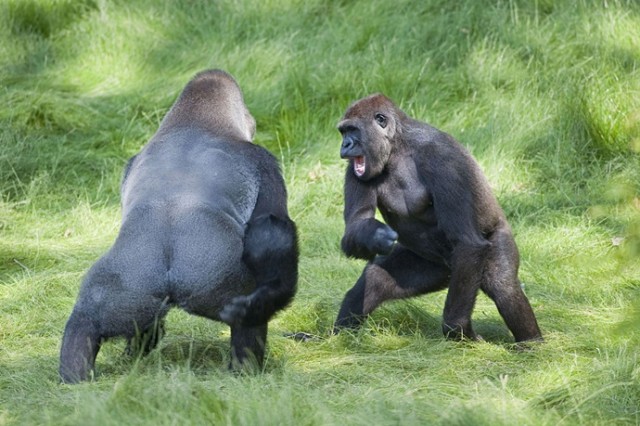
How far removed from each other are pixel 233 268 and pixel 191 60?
455cm

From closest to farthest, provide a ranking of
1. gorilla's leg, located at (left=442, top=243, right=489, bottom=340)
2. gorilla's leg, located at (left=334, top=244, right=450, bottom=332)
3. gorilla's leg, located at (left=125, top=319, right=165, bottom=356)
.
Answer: gorilla's leg, located at (left=125, top=319, right=165, bottom=356) → gorilla's leg, located at (left=442, top=243, right=489, bottom=340) → gorilla's leg, located at (left=334, top=244, right=450, bottom=332)

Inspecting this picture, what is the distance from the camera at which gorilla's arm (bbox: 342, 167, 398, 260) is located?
166 inches

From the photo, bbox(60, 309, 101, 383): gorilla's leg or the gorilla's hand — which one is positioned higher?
the gorilla's hand

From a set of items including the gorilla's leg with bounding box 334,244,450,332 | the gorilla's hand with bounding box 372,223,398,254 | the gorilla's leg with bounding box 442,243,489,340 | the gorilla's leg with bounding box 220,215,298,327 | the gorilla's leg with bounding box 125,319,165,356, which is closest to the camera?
the gorilla's leg with bounding box 220,215,298,327

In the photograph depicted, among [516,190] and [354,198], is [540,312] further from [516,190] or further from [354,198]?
[516,190]

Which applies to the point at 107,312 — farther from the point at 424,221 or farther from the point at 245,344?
the point at 424,221

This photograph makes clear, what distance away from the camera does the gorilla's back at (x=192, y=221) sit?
3.88 meters

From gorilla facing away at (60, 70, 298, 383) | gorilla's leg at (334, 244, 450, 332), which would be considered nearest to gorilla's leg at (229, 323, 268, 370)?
gorilla facing away at (60, 70, 298, 383)

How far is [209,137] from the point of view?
14.4 feet

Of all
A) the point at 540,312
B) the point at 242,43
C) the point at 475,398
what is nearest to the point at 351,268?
the point at 540,312

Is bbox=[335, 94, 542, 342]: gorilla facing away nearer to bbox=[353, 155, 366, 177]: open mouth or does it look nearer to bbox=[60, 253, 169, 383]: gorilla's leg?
bbox=[353, 155, 366, 177]: open mouth

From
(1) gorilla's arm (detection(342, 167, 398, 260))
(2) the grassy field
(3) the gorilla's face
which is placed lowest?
(2) the grassy field

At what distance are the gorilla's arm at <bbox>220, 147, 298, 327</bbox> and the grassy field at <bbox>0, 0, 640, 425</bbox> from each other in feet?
0.77

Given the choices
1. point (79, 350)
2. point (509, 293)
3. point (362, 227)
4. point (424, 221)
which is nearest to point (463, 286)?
point (509, 293)
